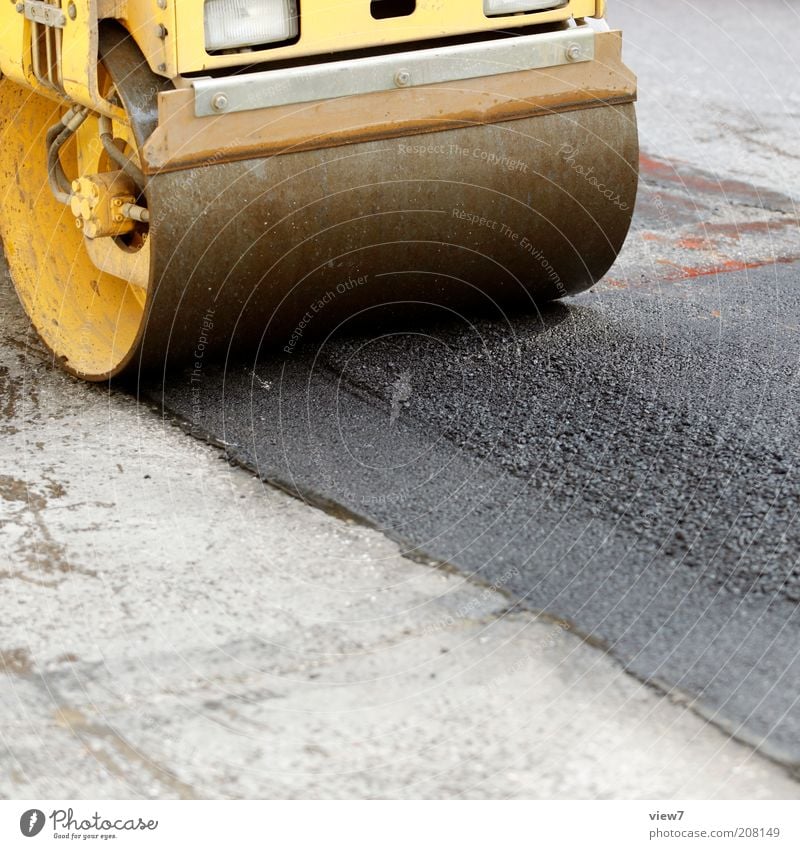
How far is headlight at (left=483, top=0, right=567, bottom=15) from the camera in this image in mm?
3152

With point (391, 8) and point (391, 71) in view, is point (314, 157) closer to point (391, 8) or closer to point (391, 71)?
point (391, 71)

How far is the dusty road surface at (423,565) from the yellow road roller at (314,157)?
215 millimetres

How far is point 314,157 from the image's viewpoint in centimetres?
299

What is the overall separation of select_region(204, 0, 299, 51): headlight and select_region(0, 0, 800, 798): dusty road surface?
871 millimetres

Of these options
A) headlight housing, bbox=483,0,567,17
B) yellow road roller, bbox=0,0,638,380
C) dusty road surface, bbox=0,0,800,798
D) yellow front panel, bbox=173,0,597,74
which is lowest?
dusty road surface, bbox=0,0,800,798

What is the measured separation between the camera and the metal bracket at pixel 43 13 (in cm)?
295

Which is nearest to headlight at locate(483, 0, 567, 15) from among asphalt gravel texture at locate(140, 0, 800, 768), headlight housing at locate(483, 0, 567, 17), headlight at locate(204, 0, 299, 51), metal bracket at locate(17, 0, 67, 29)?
headlight housing at locate(483, 0, 567, 17)

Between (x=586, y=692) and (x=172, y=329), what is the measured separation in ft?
4.57

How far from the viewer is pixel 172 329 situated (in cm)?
306

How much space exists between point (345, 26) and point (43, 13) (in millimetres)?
703

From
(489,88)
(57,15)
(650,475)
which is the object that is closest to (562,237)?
(489,88)

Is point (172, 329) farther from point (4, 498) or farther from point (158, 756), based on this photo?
point (158, 756)

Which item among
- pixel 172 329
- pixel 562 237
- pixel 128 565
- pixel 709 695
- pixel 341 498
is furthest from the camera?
pixel 562 237

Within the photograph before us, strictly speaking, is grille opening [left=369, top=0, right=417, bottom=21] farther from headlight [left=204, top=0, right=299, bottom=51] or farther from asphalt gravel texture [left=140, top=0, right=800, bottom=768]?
asphalt gravel texture [left=140, top=0, right=800, bottom=768]
